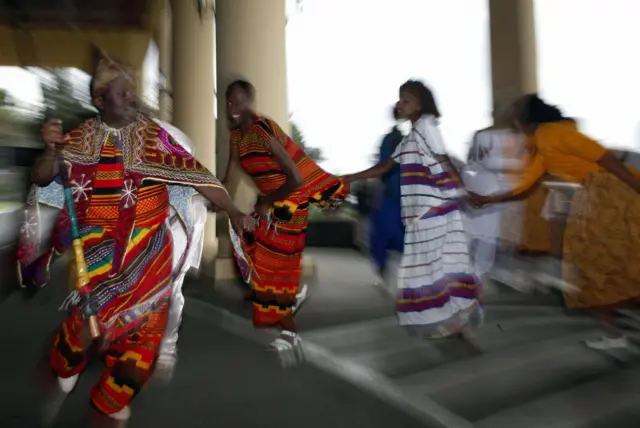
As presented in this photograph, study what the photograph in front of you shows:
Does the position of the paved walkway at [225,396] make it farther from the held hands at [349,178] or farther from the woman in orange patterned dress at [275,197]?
the held hands at [349,178]

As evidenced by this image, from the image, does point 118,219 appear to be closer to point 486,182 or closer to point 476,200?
point 476,200

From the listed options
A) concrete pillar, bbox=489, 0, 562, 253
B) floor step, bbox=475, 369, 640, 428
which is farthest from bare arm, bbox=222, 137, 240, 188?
concrete pillar, bbox=489, 0, 562, 253

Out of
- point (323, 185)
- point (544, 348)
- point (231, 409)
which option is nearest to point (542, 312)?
point (544, 348)

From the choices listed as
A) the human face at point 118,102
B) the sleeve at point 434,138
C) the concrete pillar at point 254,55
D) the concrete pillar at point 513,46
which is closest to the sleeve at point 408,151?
the sleeve at point 434,138

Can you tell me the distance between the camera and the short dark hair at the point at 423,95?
462 centimetres

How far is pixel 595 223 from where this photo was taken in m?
4.36

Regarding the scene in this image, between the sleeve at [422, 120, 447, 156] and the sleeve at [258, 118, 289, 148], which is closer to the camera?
the sleeve at [258, 118, 289, 148]

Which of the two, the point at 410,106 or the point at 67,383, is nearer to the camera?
the point at 67,383

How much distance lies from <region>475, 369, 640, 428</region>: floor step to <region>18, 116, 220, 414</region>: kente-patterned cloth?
1589 millimetres

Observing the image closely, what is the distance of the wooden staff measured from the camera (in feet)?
8.67

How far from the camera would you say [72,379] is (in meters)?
3.12

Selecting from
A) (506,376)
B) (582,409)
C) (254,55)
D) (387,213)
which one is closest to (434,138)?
(387,213)

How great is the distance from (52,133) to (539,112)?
3.09 meters

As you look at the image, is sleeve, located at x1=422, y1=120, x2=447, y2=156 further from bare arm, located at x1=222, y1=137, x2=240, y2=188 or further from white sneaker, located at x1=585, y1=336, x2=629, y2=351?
white sneaker, located at x1=585, y1=336, x2=629, y2=351
